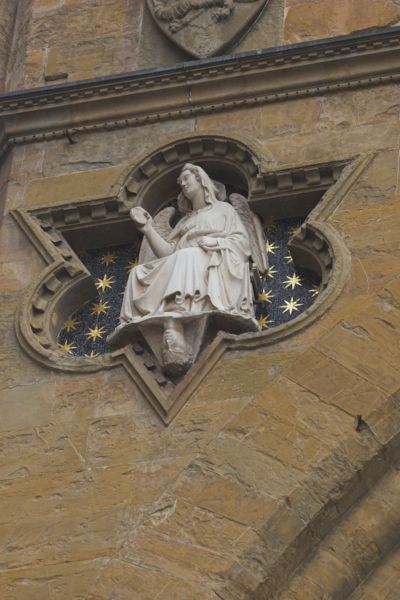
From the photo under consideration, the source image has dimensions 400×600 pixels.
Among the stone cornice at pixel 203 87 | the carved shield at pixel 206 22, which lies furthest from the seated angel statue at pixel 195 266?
the carved shield at pixel 206 22

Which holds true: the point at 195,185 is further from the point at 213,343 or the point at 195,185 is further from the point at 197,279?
the point at 213,343

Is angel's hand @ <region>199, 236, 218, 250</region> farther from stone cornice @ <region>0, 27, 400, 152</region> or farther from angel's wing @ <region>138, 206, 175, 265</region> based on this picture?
stone cornice @ <region>0, 27, 400, 152</region>

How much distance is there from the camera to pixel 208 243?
1547 centimetres

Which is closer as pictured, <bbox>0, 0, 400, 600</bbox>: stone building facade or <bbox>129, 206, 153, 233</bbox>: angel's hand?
<bbox>0, 0, 400, 600</bbox>: stone building facade

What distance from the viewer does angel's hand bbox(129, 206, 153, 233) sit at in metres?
15.9

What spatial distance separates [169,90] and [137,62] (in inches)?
29.0

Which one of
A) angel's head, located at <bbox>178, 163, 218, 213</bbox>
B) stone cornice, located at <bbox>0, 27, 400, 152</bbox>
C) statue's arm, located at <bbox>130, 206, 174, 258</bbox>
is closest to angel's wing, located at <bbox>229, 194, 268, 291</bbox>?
angel's head, located at <bbox>178, 163, 218, 213</bbox>

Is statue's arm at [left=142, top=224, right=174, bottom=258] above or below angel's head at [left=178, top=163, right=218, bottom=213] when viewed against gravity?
below

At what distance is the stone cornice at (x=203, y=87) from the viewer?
54.5ft

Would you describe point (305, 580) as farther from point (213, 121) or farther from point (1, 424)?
point (213, 121)

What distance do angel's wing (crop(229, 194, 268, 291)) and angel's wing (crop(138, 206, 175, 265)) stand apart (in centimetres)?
49

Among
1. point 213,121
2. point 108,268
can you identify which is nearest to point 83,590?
point 108,268

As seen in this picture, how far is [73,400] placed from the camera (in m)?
15.0

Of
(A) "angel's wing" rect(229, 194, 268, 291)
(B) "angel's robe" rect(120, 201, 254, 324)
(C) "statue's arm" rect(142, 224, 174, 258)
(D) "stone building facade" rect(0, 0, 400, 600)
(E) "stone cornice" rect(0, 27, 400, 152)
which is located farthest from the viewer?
(E) "stone cornice" rect(0, 27, 400, 152)
